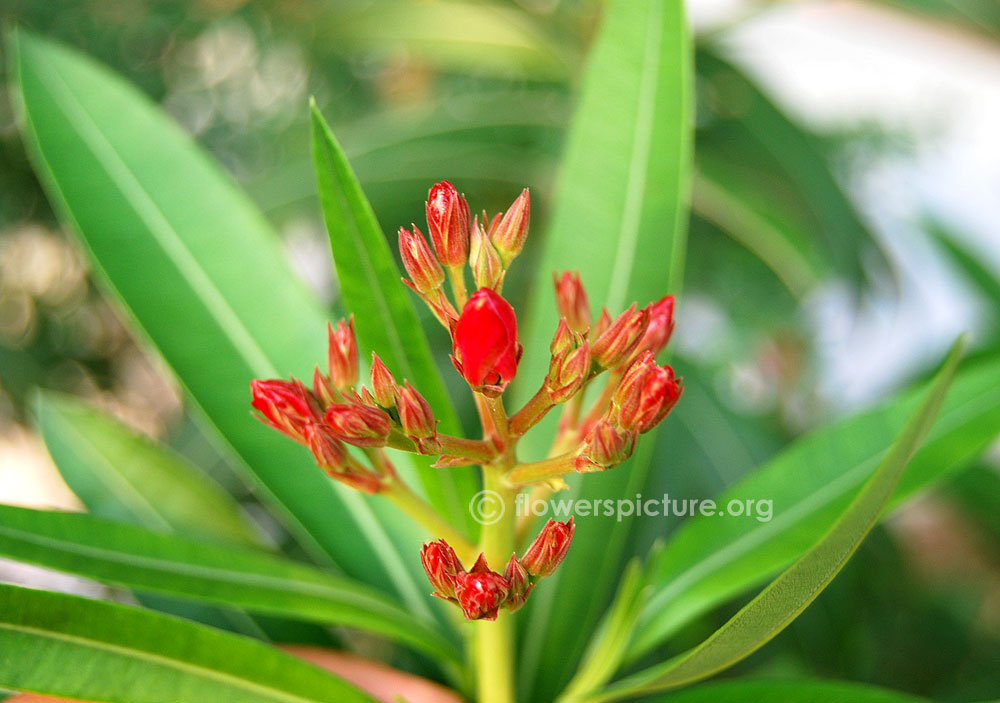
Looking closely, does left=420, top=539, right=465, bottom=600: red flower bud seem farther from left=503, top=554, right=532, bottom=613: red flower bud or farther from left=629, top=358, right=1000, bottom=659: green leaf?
left=629, top=358, right=1000, bottom=659: green leaf

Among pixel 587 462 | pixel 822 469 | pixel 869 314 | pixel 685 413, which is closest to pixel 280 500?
pixel 587 462

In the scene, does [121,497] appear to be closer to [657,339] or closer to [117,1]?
[657,339]

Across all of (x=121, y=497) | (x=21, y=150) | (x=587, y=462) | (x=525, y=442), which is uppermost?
(x=21, y=150)

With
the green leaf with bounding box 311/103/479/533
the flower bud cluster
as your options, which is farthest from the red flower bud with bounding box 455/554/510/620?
the green leaf with bounding box 311/103/479/533

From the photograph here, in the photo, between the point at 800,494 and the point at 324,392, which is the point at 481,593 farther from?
the point at 800,494

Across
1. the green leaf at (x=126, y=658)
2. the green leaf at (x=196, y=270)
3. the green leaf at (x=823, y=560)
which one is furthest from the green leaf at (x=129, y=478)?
the green leaf at (x=823, y=560)

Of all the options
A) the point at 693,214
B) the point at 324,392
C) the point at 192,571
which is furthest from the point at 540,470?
the point at 693,214
